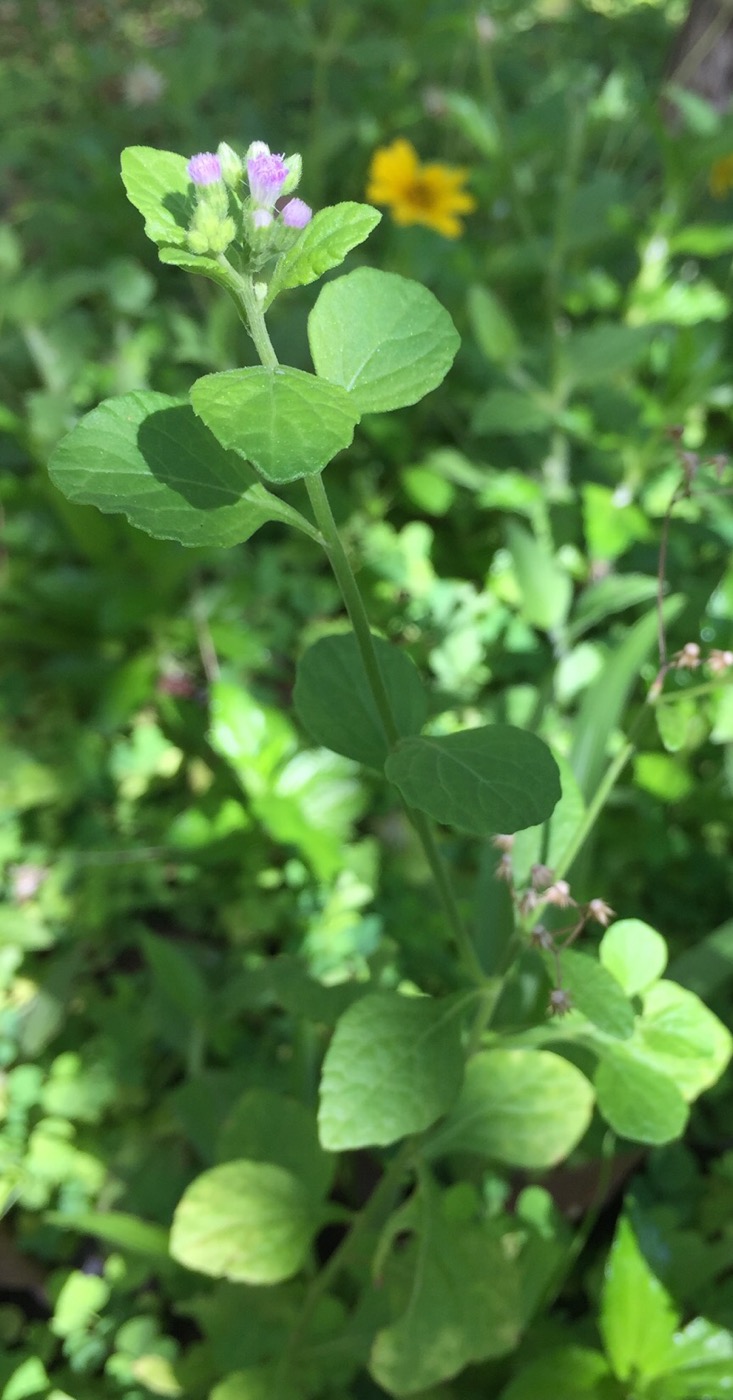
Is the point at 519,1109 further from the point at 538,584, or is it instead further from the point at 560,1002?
the point at 538,584

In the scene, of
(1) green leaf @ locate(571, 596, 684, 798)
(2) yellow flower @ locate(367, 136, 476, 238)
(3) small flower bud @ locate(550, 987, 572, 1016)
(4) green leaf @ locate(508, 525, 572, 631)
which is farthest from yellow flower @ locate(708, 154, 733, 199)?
(3) small flower bud @ locate(550, 987, 572, 1016)

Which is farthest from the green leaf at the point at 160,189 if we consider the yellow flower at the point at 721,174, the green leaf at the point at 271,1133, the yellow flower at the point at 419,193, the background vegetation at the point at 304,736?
the yellow flower at the point at 721,174

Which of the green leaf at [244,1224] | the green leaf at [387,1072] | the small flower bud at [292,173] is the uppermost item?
the small flower bud at [292,173]

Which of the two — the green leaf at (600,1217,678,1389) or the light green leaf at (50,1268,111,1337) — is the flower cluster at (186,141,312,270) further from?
the light green leaf at (50,1268,111,1337)

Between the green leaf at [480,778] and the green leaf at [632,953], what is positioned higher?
the green leaf at [480,778]

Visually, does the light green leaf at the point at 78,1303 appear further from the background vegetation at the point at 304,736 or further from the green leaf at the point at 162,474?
the green leaf at the point at 162,474

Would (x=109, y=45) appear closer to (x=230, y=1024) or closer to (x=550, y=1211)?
(x=230, y=1024)
